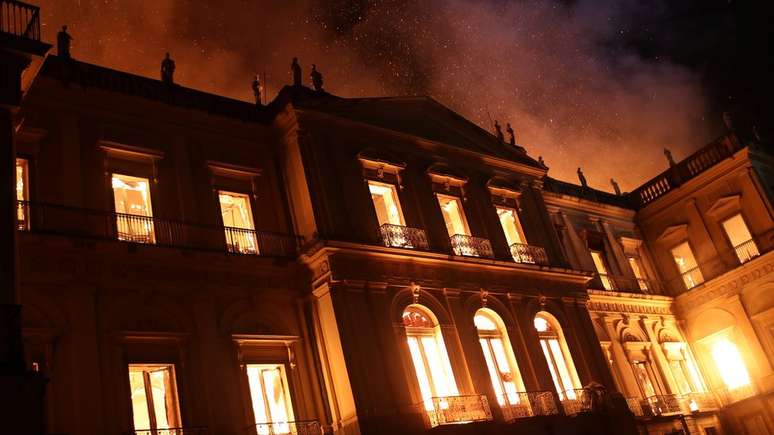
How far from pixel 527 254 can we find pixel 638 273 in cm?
847

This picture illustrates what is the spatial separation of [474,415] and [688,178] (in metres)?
16.1

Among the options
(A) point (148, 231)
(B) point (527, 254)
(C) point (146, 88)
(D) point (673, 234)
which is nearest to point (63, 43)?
(C) point (146, 88)

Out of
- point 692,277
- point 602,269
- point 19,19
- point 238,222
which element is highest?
point 19,19

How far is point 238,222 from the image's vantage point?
1962cm

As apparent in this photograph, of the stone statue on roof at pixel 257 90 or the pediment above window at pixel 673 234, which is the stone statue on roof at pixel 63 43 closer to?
the stone statue on roof at pixel 257 90

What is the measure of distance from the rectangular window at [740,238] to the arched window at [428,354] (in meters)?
13.9

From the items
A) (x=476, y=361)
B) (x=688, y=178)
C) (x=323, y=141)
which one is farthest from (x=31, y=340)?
(x=688, y=178)

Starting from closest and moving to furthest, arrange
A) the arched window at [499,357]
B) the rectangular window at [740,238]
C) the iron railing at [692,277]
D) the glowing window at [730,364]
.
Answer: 1. the arched window at [499,357]
2. the glowing window at [730,364]
3. the rectangular window at [740,238]
4. the iron railing at [692,277]

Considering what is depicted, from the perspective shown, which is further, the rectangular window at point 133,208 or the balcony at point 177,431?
the rectangular window at point 133,208

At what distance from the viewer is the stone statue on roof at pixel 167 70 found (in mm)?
20000

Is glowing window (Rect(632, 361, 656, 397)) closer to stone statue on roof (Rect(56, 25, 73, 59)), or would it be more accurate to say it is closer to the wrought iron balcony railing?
the wrought iron balcony railing

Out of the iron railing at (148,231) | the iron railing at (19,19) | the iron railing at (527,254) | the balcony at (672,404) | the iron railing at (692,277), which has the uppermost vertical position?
the iron railing at (19,19)

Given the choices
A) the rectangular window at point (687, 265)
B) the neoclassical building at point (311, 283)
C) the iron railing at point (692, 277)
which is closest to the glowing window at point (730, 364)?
the neoclassical building at point (311, 283)

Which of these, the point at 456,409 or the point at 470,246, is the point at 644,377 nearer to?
the point at 470,246
